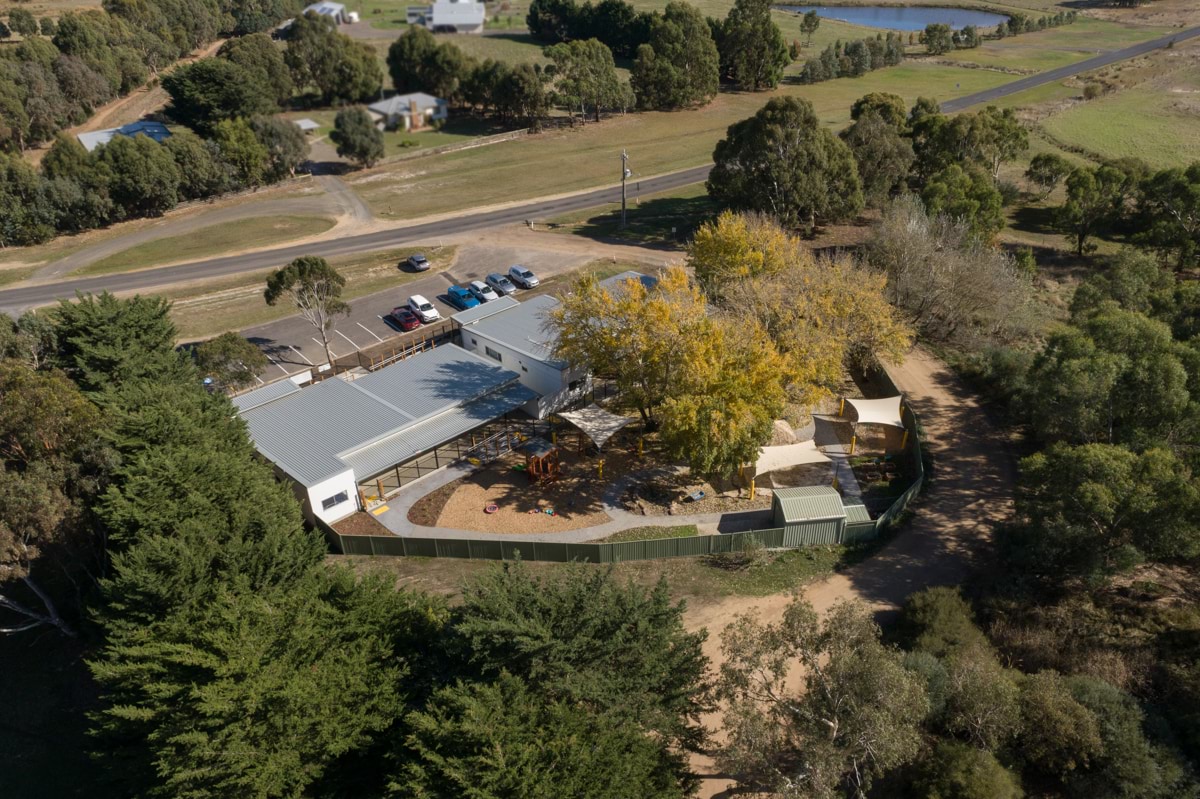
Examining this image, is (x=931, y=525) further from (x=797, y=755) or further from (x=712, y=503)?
(x=797, y=755)

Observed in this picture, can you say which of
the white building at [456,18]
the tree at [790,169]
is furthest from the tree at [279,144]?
the white building at [456,18]

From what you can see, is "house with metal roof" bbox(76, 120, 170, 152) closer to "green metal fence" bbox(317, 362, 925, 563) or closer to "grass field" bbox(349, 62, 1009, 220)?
"grass field" bbox(349, 62, 1009, 220)

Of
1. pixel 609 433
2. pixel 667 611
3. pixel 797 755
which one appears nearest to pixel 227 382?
pixel 609 433

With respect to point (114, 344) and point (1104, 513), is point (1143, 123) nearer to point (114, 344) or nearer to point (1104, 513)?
point (1104, 513)

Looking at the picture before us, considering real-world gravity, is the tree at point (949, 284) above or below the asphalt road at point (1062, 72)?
below

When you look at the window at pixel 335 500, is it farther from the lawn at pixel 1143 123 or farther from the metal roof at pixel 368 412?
the lawn at pixel 1143 123

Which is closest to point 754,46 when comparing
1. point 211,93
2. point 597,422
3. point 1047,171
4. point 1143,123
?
point 1143,123
